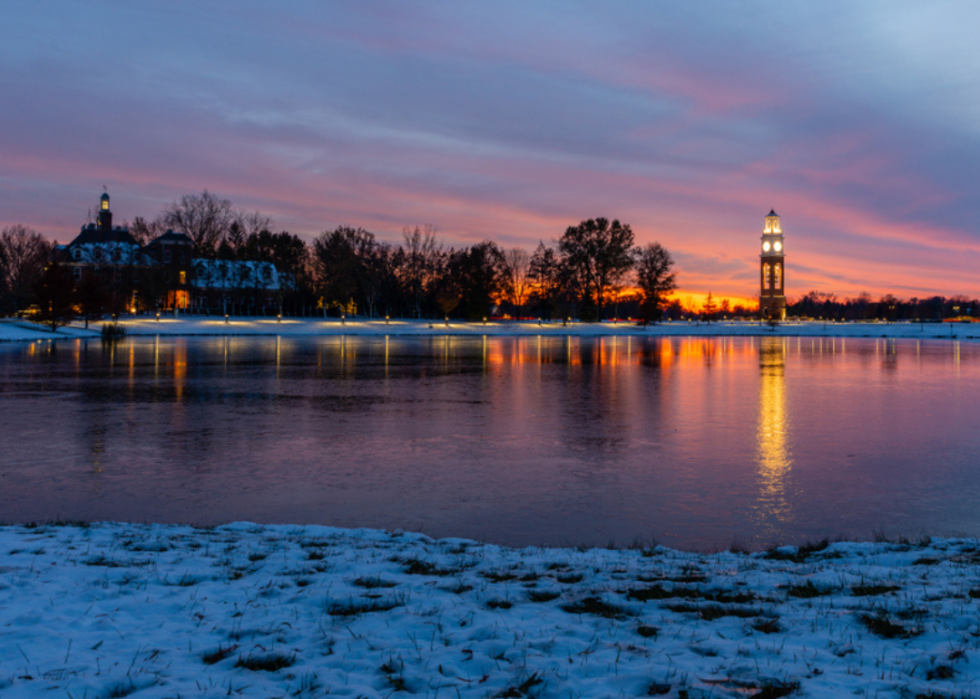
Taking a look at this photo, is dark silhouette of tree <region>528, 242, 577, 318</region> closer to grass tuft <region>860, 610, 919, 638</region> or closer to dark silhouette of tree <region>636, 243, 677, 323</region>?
dark silhouette of tree <region>636, 243, 677, 323</region>

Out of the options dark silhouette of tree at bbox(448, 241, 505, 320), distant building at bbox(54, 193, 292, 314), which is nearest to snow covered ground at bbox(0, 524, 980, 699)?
distant building at bbox(54, 193, 292, 314)

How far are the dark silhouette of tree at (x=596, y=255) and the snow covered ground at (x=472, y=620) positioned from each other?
116466mm

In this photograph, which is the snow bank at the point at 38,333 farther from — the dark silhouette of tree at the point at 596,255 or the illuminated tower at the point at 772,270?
the illuminated tower at the point at 772,270

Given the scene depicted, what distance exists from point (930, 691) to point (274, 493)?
9.06m

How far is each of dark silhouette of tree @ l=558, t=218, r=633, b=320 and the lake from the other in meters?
95.7

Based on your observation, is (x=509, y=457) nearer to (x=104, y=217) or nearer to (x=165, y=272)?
(x=165, y=272)

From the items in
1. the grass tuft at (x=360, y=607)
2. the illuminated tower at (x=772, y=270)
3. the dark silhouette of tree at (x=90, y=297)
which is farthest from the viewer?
the illuminated tower at (x=772, y=270)

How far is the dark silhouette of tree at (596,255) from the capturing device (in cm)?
12231

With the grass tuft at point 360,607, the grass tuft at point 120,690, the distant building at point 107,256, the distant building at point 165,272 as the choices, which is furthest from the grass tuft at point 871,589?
the distant building at point 165,272

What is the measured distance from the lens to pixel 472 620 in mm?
5660

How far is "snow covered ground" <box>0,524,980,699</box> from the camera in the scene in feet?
15.1

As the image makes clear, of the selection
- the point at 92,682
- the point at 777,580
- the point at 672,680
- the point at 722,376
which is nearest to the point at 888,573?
the point at 777,580

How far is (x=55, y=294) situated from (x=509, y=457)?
66.8 m

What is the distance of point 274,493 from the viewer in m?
11.0
